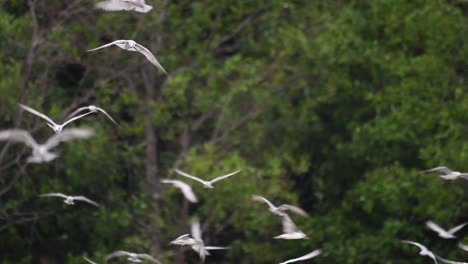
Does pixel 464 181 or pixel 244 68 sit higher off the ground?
pixel 244 68

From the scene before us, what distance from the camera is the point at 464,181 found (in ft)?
59.7

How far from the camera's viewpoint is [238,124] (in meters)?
19.6

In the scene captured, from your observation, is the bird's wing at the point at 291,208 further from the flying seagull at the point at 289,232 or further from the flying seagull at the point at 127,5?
the flying seagull at the point at 127,5

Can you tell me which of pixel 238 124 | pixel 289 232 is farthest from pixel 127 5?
pixel 238 124

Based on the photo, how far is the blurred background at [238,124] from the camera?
18.1 metres

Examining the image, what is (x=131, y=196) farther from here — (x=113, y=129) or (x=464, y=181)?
(x=464, y=181)

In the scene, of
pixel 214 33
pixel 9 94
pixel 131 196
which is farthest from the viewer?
pixel 214 33

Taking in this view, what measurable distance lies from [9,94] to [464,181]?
20.4 feet

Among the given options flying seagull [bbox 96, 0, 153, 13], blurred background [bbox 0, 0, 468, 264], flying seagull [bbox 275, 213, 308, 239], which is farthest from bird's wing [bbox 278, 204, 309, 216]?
blurred background [bbox 0, 0, 468, 264]

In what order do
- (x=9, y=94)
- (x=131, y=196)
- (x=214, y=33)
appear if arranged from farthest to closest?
(x=214, y=33) < (x=131, y=196) < (x=9, y=94)

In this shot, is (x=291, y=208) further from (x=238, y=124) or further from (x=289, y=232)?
(x=238, y=124)

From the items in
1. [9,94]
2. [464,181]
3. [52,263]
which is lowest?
[52,263]

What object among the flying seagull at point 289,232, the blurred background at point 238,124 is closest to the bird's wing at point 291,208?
the flying seagull at point 289,232

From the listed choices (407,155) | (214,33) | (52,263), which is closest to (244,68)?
(214,33)
